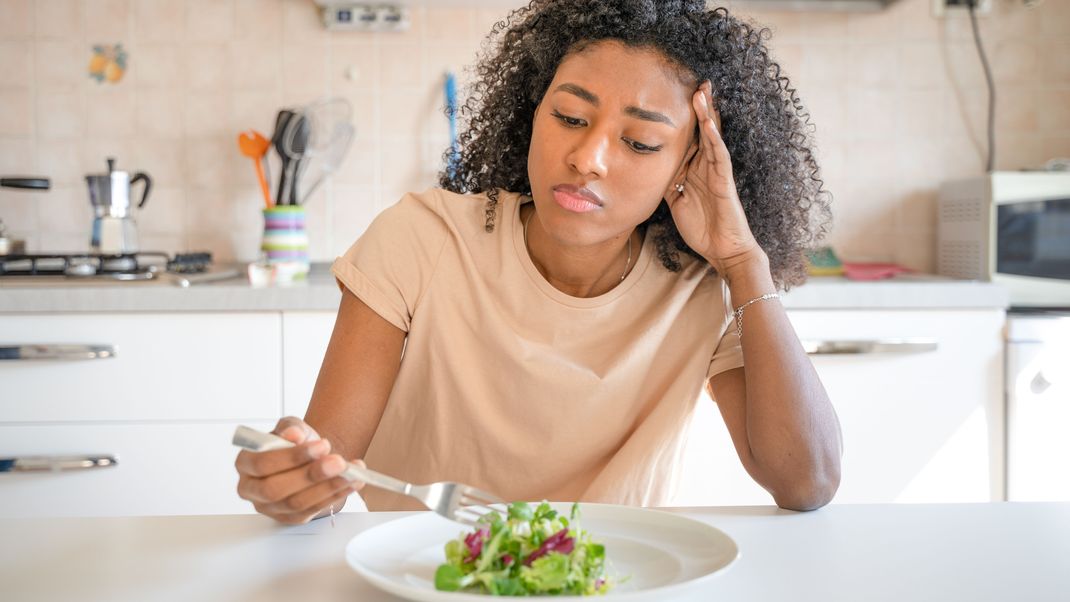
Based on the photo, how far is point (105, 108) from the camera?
2.53m

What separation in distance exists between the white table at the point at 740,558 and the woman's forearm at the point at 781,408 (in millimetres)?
129

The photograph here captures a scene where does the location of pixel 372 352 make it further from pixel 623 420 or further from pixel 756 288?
pixel 756 288

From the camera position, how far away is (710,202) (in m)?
1.25

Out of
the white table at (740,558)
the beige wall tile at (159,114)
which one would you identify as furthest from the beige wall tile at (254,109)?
the white table at (740,558)

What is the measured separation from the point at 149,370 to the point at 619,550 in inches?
55.9

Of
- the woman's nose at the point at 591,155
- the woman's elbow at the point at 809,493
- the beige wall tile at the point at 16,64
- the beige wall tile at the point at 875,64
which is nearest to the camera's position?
the woman's elbow at the point at 809,493

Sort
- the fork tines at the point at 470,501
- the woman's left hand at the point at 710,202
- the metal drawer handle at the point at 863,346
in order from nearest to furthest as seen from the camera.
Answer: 1. the fork tines at the point at 470,501
2. the woman's left hand at the point at 710,202
3. the metal drawer handle at the point at 863,346

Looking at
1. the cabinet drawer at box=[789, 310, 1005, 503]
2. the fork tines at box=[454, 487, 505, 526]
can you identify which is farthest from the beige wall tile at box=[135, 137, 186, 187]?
the fork tines at box=[454, 487, 505, 526]

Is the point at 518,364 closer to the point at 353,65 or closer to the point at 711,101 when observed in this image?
the point at 711,101

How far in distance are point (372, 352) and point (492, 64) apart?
46 cm

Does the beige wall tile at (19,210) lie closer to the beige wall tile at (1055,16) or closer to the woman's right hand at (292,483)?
the woman's right hand at (292,483)

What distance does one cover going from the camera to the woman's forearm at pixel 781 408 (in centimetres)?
108

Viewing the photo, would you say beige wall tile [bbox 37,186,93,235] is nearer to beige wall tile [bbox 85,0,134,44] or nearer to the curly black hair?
beige wall tile [bbox 85,0,134,44]

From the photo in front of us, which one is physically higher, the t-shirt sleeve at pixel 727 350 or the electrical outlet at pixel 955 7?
the electrical outlet at pixel 955 7
